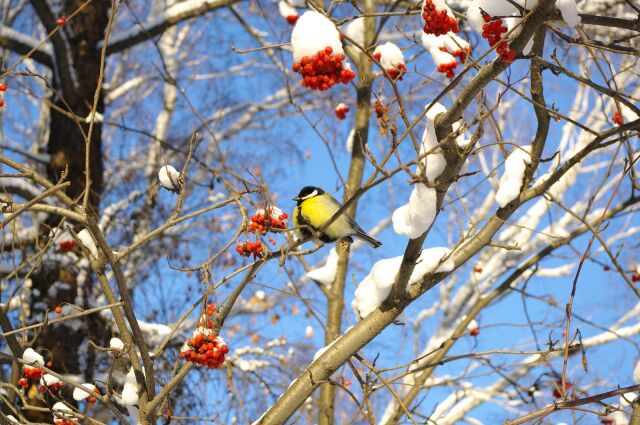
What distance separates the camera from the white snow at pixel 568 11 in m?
2.06

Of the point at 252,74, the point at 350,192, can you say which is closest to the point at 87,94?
the point at 350,192

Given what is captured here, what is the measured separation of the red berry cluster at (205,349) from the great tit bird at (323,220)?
952 millimetres

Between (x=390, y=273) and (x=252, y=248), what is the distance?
562 millimetres

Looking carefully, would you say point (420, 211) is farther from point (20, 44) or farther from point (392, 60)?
point (20, 44)

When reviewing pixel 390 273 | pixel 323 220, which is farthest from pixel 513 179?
pixel 323 220

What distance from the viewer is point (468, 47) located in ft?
10.8

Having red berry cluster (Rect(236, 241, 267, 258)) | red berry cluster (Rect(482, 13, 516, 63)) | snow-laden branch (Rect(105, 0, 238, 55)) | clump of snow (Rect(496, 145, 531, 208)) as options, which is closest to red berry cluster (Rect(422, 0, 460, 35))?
red berry cluster (Rect(482, 13, 516, 63))

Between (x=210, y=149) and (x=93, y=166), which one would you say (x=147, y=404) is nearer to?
(x=93, y=166)

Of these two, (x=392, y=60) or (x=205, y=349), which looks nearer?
(x=205, y=349)

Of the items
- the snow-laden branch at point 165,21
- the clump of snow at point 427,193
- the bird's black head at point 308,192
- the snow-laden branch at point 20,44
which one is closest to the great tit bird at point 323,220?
the bird's black head at point 308,192

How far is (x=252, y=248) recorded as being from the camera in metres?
2.39

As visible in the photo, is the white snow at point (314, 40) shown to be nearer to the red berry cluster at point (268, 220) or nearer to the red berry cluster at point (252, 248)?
the red berry cluster at point (268, 220)

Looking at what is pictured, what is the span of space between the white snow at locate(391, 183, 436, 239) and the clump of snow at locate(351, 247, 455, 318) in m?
0.29

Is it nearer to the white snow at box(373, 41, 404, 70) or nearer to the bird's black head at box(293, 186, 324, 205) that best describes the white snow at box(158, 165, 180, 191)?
the bird's black head at box(293, 186, 324, 205)
